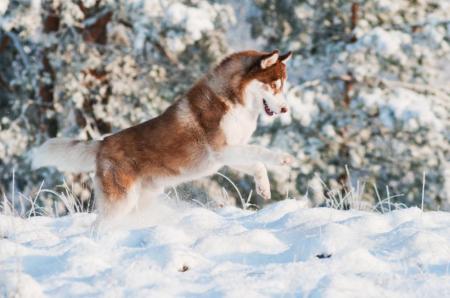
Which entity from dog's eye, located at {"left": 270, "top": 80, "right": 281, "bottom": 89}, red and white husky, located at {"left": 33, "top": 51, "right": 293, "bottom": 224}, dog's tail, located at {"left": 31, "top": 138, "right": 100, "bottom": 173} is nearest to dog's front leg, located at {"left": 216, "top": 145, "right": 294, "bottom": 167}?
red and white husky, located at {"left": 33, "top": 51, "right": 293, "bottom": 224}

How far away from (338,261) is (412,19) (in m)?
10.4

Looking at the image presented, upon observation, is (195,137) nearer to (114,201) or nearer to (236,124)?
(236,124)

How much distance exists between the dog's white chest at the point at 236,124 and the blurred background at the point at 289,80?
507cm

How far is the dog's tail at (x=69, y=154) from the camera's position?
5609mm

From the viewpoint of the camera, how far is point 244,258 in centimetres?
366

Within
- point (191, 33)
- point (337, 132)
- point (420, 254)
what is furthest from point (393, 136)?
point (420, 254)

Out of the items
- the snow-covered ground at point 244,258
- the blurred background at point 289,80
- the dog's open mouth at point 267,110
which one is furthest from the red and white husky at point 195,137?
the blurred background at point 289,80

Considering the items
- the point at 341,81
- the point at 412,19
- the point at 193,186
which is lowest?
the point at 193,186

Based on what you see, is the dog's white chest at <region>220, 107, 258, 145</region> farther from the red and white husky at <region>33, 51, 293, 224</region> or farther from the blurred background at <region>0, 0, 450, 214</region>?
the blurred background at <region>0, 0, 450, 214</region>

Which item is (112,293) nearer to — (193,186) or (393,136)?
(193,186)

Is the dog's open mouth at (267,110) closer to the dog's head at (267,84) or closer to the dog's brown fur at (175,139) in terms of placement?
the dog's head at (267,84)

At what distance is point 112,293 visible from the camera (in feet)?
9.97

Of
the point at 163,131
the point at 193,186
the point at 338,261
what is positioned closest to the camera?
the point at 338,261

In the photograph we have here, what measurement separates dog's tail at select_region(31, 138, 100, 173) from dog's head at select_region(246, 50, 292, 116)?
1.27 m
